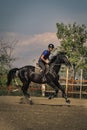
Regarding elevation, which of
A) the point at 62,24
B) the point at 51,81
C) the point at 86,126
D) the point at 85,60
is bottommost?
the point at 86,126

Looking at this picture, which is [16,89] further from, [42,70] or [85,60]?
[85,60]

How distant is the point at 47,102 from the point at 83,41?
22176 millimetres

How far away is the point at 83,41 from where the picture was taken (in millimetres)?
40938

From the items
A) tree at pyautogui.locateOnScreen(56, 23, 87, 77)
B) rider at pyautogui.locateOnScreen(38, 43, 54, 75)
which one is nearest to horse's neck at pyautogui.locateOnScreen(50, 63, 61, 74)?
rider at pyautogui.locateOnScreen(38, 43, 54, 75)

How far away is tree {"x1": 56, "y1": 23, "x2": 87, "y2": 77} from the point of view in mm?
39478

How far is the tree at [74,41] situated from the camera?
39478mm

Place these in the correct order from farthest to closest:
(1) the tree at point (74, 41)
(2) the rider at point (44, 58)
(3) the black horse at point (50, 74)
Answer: (1) the tree at point (74, 41), (3) the black horse at point (50, 74), (2) the rider at point (44, 58)

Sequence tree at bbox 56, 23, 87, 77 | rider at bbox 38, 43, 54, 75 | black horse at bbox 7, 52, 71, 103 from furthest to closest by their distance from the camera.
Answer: tree at bbox 56, 23, 87, 77 < black horse at bbox 7, 52, 71, 103 < rider at bbox 38, 43, 54, 75

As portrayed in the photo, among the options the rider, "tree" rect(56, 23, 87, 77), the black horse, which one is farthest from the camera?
"tree" rect(56, 23, 87, 77)

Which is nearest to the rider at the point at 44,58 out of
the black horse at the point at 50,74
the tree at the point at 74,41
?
the black horse at the point at 50,74

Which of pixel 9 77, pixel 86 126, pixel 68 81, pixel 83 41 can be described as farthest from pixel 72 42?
pixel 86 126

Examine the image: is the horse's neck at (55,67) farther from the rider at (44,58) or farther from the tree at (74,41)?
the tree at (74,41)

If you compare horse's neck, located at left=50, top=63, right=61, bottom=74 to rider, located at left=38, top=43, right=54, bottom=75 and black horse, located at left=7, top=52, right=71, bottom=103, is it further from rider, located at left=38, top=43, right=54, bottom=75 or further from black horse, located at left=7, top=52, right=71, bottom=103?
rider, located at left=38, top=43, right=54, bottom=75

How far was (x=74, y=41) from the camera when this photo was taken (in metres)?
40.5
